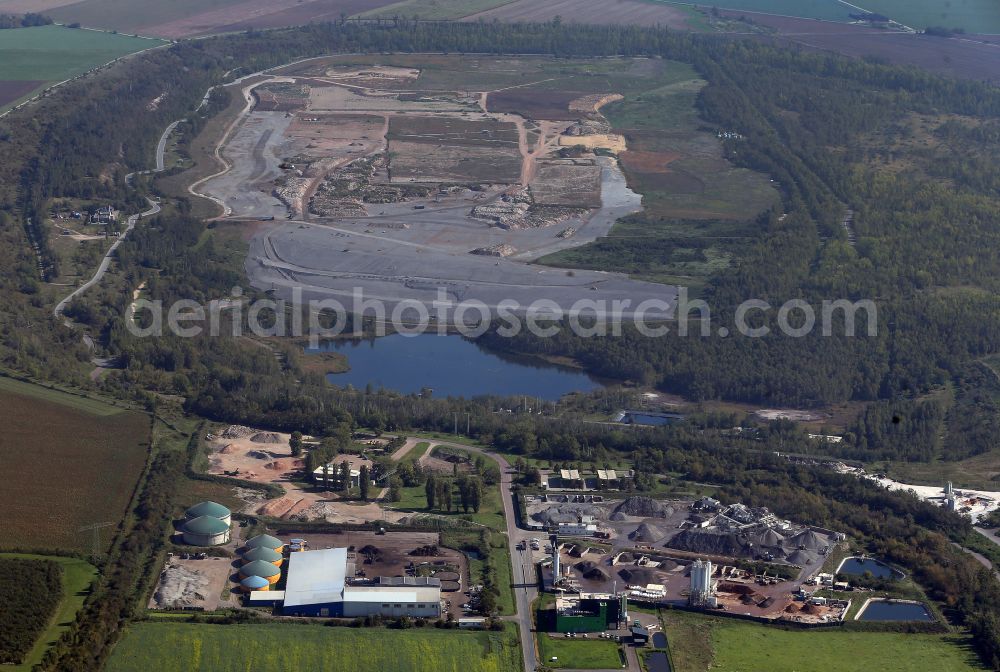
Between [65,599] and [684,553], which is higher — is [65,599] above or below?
above

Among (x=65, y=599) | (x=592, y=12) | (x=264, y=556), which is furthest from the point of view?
(x=592, y=12)

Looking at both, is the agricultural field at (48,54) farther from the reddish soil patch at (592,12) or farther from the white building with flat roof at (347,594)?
the white building with flat roof at (347,594)

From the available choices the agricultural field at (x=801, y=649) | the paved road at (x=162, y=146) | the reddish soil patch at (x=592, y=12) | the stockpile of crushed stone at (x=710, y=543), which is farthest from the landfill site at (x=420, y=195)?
the agricultural field at (x=801, y=649)

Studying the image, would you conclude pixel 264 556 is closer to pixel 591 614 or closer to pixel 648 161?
pixel 591 614

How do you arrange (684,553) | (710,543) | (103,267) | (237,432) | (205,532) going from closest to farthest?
(205,532)
(684,553)
(710,543)
(237,432)
(103,267)

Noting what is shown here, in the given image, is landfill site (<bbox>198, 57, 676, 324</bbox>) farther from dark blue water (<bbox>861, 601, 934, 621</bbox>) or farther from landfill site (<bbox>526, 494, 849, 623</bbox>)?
dark blue water (<bbox>861, 601, 934, 621</bbox>)

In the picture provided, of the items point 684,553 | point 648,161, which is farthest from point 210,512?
point 648,161
